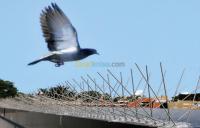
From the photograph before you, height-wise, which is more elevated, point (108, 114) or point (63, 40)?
point (63, 40)

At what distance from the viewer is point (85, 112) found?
16.9 metres

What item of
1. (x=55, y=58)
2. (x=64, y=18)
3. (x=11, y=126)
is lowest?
(x=11, y=126)

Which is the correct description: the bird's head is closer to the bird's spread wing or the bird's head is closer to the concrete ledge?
the bird's spread wing

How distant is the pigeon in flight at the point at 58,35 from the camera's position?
9164 mm

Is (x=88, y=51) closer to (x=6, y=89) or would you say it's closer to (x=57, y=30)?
(x=57, y=30)

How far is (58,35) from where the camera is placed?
9688 millimetres

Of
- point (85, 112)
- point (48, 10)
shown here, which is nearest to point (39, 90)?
point (85, 112)

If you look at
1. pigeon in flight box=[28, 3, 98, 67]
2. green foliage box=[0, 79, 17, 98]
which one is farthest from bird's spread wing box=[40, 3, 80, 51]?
green foliage box=[0, 79, 17, 98]

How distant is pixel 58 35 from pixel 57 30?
9 centimetres

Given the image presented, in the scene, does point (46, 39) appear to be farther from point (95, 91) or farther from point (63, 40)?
point (95, 91)

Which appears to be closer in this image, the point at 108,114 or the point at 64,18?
the point at 64,18

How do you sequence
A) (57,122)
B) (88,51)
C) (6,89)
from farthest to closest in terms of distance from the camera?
(6,89), (57,122), (88,51)

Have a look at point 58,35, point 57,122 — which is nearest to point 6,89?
point 57,122

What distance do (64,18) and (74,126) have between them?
522cm
